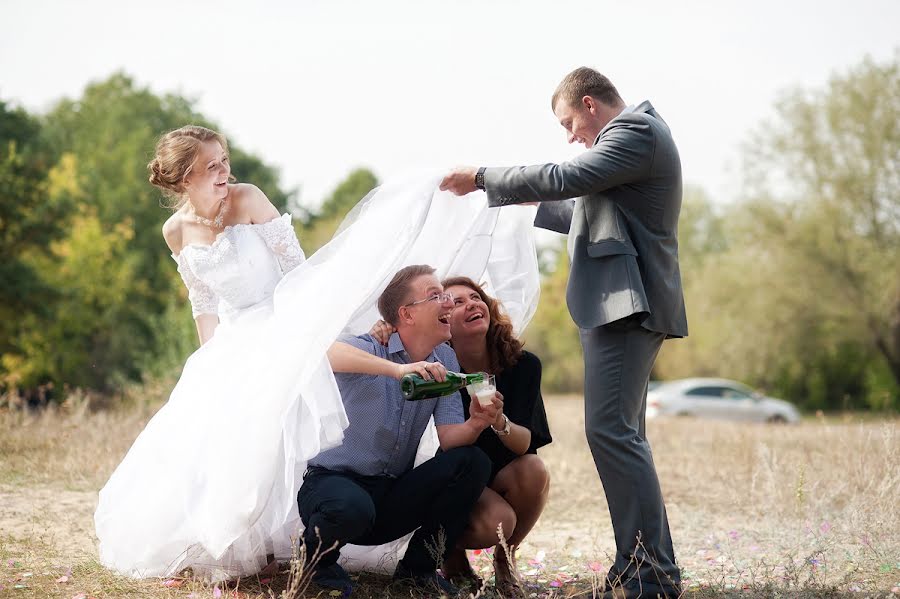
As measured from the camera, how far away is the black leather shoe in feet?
12.9

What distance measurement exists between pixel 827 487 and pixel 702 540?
1.55 meters

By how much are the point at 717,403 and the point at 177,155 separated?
2186cm

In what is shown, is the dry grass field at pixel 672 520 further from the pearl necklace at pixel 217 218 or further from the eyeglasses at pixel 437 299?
the pearl necklace at pixel 217 218

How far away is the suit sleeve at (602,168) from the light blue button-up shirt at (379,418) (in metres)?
0.97

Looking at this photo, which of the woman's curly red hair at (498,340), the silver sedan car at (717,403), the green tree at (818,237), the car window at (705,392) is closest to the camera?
the woman's curly red hair at (498,340)

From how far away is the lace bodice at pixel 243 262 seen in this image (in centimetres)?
477

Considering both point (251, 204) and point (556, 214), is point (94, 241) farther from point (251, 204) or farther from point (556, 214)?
point (556, 214)

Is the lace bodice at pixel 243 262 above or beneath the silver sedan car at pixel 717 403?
above

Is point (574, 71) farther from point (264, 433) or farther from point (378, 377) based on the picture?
point (264, 433)

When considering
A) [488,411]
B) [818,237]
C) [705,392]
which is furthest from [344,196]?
[488,411]

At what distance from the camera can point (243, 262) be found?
188 inches

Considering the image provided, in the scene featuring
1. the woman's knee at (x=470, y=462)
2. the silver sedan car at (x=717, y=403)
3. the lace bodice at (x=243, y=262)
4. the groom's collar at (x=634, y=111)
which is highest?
the groom's collar at (x=634, y=111)

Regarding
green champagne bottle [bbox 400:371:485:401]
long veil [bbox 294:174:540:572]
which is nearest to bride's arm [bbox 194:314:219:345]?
long veil [bbox 294:174:540:572]

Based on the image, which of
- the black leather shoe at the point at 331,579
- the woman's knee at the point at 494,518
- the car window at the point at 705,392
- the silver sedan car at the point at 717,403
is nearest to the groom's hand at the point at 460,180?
the woman's knee at the point at 494,518
